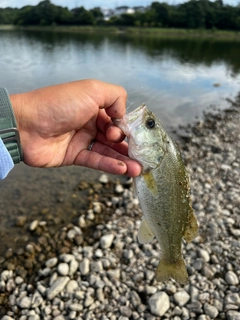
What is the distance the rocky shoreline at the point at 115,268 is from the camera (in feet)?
13.6

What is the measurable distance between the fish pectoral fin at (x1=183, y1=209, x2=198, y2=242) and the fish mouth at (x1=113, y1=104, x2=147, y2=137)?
1042mm

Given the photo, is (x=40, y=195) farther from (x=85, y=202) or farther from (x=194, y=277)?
(x=194, y=277)

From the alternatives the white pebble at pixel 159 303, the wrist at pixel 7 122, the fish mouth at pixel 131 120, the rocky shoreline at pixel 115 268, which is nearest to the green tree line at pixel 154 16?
the rocky shoreline at pixel 115 268

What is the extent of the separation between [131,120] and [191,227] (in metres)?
1.25

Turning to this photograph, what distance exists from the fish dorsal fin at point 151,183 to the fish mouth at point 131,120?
42cm

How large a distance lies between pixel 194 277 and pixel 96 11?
81055mm

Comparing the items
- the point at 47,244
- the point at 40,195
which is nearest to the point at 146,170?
the point at 47,244

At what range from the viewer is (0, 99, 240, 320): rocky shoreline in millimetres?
4156

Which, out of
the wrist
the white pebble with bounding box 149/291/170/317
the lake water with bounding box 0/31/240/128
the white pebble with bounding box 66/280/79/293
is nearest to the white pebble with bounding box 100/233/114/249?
the white pebble with bounding box 66/280/79/293

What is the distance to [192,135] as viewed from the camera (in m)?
10.9

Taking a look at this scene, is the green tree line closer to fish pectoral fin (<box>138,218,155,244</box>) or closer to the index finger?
the index finger

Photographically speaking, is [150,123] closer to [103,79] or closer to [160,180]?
[160,180]

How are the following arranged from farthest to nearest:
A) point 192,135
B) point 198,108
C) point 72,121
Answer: point 198,108, point 192,135, point 72,121

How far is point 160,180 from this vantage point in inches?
109
